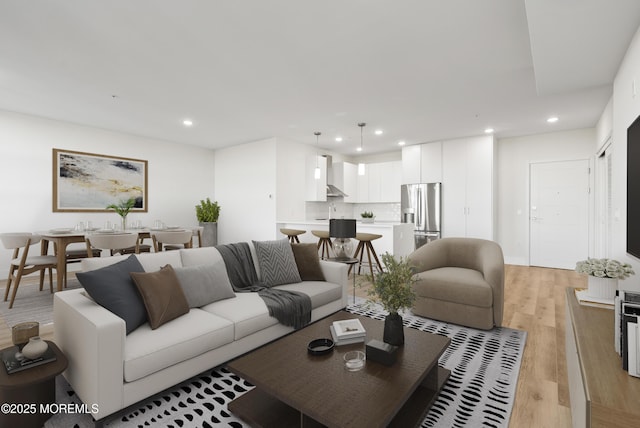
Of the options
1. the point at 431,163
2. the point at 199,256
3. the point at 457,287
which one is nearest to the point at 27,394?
the point at 199,256

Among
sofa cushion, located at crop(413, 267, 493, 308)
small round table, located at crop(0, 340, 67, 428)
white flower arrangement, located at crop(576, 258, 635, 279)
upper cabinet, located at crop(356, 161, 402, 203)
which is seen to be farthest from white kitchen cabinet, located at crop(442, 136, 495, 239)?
small round table, located at crop(0, 340, 67, 428)

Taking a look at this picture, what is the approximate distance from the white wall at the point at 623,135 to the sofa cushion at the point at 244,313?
2803 mm

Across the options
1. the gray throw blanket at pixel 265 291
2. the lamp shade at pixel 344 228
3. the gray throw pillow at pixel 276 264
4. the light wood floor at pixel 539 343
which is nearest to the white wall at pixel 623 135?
the light wood floor at pixel 539 343

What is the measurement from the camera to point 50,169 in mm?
5281

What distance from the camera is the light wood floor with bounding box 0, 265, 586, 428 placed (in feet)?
5.85

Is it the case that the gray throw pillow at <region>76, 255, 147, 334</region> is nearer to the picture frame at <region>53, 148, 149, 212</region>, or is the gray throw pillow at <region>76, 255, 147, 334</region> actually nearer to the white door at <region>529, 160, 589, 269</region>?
the picture frame at <region>53, 148, 149, 212</region>

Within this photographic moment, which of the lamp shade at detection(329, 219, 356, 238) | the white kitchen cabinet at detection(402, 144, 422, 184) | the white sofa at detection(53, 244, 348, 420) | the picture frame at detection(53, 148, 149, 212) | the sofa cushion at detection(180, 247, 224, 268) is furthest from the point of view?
the white kitchen cabinet at detection(402, 144, 422, 184)

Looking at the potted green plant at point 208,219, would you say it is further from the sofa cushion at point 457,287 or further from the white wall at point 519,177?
the white wall at point 519,177

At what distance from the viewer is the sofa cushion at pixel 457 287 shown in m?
2.89

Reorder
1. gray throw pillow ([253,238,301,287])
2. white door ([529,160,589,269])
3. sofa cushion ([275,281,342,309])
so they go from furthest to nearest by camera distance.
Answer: white door ([529,160,589,269])
gray throw pillow ([253,238,301,287])
sofa cushion ([275,281,342,309])

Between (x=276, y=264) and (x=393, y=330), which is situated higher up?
(x=276, y=264)

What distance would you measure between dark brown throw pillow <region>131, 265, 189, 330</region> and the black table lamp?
1.96 m

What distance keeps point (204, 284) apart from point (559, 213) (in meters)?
6.63

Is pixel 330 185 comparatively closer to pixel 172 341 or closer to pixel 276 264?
pixel 276 264
